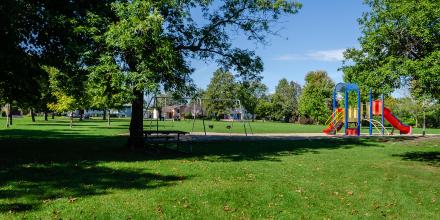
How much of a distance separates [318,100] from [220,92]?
29.7 m

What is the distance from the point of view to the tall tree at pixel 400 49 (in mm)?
14586

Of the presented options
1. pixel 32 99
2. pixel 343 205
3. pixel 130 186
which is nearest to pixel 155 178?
pixel 130 186

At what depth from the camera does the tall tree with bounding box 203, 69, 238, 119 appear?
316ft

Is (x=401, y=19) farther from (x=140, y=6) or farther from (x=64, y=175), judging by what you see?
(x=64, y=175)

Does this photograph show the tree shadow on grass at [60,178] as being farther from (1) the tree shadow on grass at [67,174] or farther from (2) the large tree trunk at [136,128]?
(2) the large tree trunk at [136,128]

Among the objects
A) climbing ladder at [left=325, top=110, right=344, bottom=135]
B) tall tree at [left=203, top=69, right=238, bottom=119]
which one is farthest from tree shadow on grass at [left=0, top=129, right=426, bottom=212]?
tall tree at [left=203, top=69, right=238, bottom=119]

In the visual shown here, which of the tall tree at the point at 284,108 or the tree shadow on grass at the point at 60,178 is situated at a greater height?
the tall tree at the point at 284,108

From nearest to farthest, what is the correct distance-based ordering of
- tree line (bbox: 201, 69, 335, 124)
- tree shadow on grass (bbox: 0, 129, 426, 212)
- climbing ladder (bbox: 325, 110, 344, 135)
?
tree shadow on grass (bbox: 0, 129, 426, 212), climbing ladder (bbox: 325, 110, 344, 135), tree line (bbox: 201, 69, 335, 124)

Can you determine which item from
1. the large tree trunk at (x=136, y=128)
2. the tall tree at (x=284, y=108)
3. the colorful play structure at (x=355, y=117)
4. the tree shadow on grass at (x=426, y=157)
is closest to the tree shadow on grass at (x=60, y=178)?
the large tree trunk at (x=136, y=128)

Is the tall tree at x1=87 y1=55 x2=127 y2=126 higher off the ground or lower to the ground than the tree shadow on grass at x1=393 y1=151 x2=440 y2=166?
higher

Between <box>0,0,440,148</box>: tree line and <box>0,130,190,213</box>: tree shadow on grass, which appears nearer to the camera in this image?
<box>0,130,190,213</box>: tree shadow on grass

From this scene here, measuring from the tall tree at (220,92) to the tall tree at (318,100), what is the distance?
18.6 m

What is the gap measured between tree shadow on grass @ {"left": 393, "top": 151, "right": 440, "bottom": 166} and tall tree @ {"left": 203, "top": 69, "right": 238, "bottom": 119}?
74.4 m

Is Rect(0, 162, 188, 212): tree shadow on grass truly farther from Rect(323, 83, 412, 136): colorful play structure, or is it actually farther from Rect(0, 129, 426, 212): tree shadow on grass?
Rect(323, 83, 412, 136): colorful play structure
